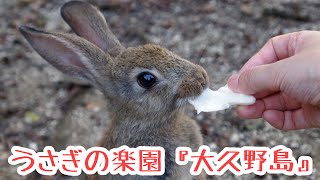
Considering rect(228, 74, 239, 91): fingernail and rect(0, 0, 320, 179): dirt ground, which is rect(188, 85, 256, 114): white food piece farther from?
rect(0, 0, 320, 179): dirt ground

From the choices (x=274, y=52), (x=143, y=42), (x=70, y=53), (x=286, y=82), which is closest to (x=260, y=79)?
(x=286, y=82)

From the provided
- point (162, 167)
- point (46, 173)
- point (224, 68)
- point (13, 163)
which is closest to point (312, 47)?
point (162, 167)

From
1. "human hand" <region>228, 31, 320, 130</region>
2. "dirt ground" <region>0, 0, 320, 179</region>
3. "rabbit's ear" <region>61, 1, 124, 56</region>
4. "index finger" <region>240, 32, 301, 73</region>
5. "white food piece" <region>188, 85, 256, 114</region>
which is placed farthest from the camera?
"dirt ground" <region>0, 0, 320, 179</region>

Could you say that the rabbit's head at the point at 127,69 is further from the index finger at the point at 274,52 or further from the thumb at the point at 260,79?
the index finger at the point at 274,52

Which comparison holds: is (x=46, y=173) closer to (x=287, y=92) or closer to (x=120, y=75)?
(x=120, y=75)

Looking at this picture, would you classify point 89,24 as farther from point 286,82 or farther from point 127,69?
point 286,82

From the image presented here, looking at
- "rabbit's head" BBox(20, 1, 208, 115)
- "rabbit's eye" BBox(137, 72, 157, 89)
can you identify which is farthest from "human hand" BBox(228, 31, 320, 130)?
"rabbit's eye" BBox(137, 72, 157, 89)

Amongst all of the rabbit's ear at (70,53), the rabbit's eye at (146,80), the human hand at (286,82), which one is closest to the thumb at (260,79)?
the human hand at (286,82)

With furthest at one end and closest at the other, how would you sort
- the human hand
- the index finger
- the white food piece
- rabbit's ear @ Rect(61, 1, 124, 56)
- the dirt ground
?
1. the dirt ground
2. rabbit's ear @ Rect(61, 1, 124, 56)
3. the index finger
4. the white food piece
5. the human hand
